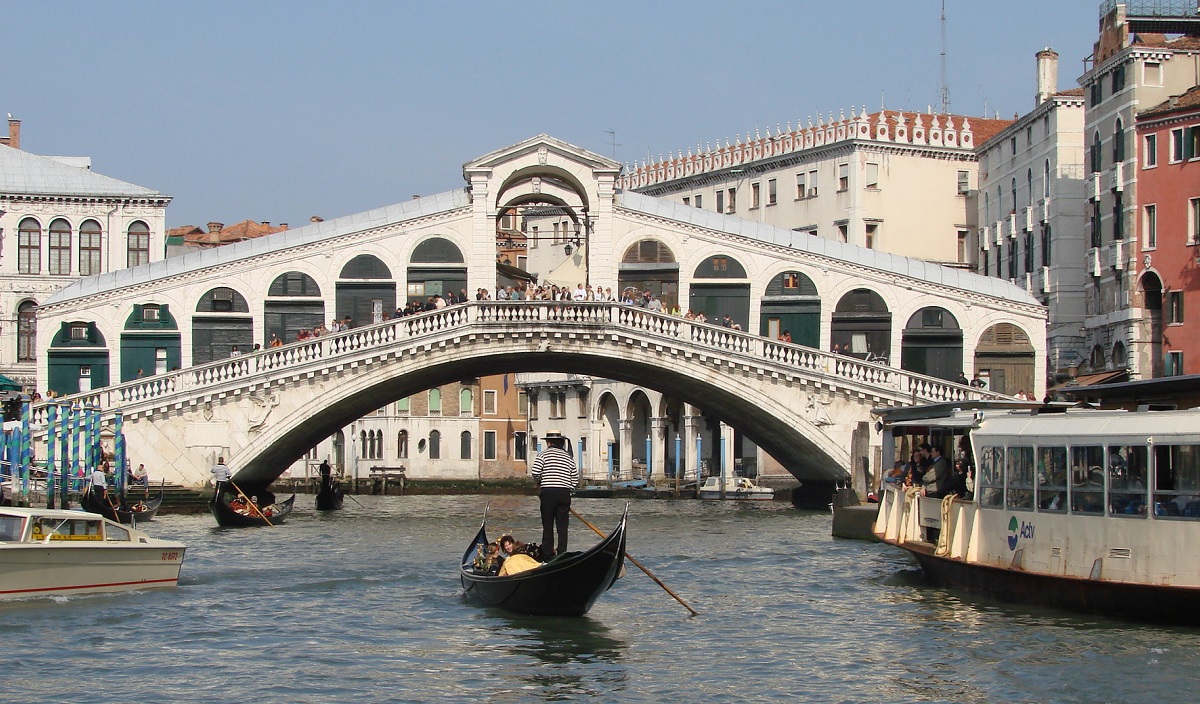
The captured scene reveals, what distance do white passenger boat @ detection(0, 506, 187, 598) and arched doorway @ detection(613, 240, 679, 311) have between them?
16.9 m

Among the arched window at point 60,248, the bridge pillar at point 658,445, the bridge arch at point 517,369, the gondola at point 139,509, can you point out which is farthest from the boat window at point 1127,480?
the bridge pillar at point 658,445

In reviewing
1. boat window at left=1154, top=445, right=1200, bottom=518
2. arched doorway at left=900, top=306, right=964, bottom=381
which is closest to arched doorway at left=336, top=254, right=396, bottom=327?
arched doorway at left=900, top=306, right=964, bottom=381

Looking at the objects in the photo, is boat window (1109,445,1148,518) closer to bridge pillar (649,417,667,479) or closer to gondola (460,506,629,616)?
gondola (460,506,629,616)

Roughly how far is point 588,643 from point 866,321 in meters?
20.0

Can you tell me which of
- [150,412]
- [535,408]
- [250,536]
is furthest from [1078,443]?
[535,408]

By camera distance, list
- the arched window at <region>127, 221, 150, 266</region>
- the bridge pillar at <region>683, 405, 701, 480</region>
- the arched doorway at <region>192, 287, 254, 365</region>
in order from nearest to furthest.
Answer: the arched doorway at <region>192, 287, 254, 365</region>, the arched window at <region>127, 221, 150, 266</region>, the bridge pillar at <region>683, 405, 701, 480</region>

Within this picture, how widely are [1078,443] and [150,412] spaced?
64.9ft

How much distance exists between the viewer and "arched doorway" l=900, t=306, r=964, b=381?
34.3 m

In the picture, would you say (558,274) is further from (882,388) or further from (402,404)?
(882,388)

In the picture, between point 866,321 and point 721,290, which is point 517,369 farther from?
point 866,321

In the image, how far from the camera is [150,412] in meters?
31.0

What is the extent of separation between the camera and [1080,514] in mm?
15719

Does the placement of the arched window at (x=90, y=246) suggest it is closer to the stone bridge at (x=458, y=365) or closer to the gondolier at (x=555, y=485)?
the stone bridge at (x=458, y=365)

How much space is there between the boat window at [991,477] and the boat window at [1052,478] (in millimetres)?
758
